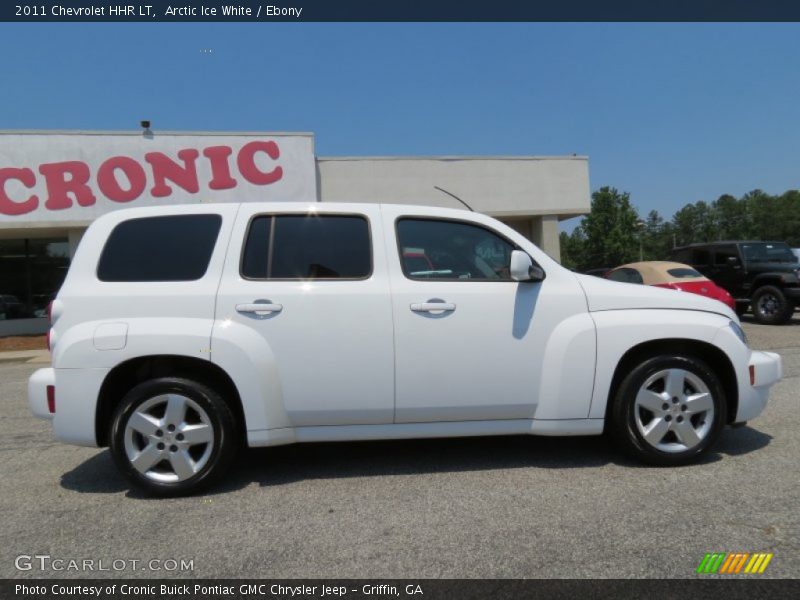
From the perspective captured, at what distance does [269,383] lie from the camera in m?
3.19

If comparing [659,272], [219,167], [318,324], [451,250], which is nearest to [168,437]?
[318,324]

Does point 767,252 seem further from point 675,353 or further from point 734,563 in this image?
point 734,563

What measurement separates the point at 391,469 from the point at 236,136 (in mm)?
13203

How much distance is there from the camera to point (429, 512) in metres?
2.89

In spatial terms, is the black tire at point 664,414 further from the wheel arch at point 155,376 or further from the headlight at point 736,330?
the wheel arch at point 155,376

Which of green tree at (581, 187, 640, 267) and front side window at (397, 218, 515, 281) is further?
green tree at (581, 187, 640, 267)

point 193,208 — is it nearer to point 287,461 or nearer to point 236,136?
point 287,461

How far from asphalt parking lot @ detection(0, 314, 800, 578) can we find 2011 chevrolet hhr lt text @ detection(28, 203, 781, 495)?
11.9 inches

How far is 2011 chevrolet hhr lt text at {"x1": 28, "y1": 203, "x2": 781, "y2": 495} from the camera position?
10.4 feet

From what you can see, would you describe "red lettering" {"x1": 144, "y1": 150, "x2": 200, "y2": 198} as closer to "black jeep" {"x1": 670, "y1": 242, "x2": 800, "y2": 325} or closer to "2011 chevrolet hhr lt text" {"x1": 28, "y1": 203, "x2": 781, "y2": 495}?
"2011 chevrolet hhr lt text" {"x1": 28, "y1": 203, "x2": 781, "y2": 495}

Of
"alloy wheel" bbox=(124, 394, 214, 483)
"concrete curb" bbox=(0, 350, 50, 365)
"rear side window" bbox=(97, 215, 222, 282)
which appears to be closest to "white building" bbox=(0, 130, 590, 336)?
"concrete curb" bbox=(0, 350, 50, 365)

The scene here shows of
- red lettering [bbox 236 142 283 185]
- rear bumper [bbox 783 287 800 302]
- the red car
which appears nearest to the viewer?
the red car
